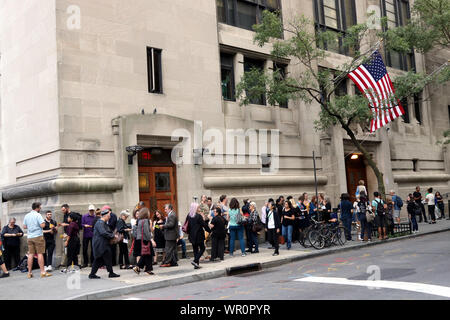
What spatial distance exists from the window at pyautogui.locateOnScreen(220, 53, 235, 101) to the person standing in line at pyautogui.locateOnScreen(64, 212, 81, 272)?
356 inches

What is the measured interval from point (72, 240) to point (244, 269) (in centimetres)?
502

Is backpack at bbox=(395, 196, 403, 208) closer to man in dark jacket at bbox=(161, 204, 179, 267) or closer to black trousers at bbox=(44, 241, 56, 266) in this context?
man in dark jacket at bbox=(161, 204, 179, 267)

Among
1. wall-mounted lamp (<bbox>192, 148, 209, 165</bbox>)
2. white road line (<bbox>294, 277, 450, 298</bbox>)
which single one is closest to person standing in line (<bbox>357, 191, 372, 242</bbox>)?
wall-mounted lamp (<bbox>192, 148, 209, 165</bbox>)

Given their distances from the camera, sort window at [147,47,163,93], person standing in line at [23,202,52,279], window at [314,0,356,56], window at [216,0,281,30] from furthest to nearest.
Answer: window at [314,0,356,56] → window at [216,0,281,30] → window at [147,47,163,93] → person standing in line at [23,202,52,279]

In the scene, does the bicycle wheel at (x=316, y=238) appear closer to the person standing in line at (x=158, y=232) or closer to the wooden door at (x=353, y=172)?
the person standing in line at (x=158, y=232)

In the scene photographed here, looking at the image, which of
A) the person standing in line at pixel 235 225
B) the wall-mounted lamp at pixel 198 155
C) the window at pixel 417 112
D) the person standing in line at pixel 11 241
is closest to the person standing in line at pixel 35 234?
the person standing in line at pixel 11 241

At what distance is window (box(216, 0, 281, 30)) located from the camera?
20.4 meters

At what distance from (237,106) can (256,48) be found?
117 inches

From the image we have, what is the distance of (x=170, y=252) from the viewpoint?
13.5 meters

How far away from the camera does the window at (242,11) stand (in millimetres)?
20406

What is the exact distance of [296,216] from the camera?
16.6m
